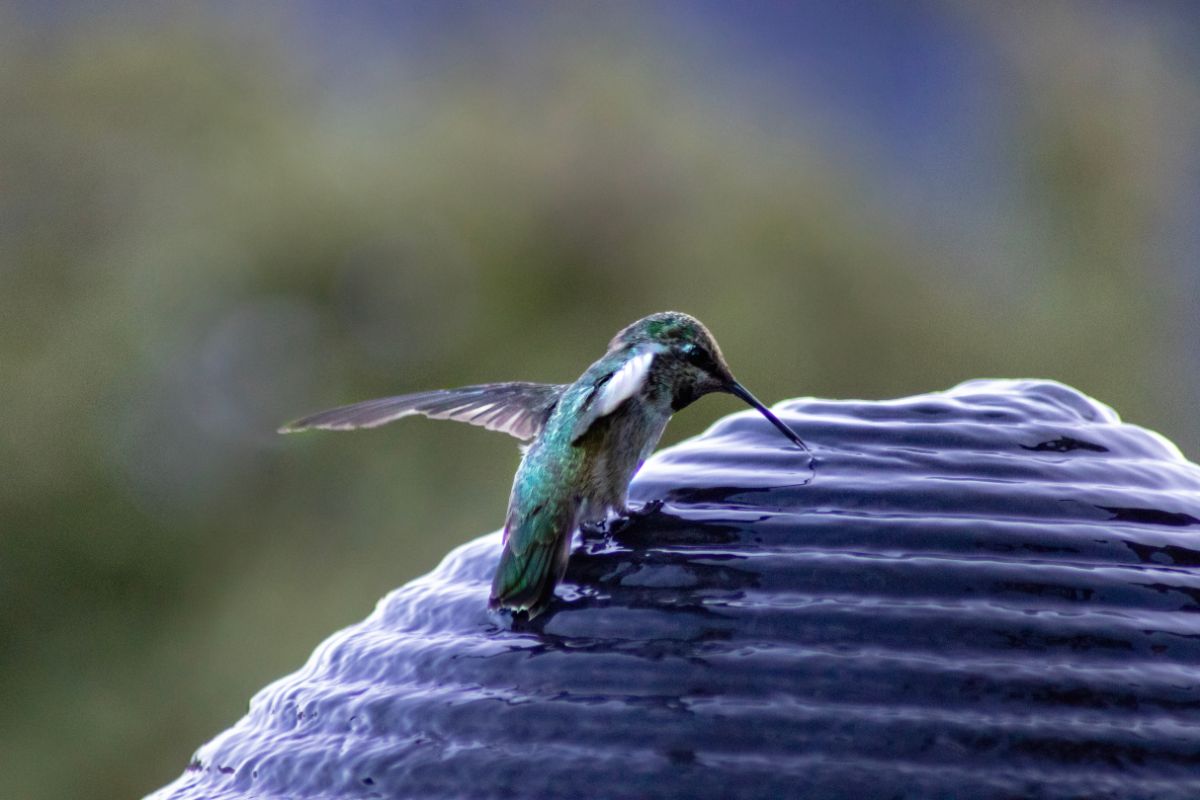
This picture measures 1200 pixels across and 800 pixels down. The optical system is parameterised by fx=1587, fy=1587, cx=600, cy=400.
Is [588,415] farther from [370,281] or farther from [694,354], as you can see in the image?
[370,281]

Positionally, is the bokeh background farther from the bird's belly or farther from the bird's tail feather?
the bird's tail feather

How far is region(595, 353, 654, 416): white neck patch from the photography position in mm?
2459

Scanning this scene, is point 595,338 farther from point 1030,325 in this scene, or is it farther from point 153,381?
point 1030,325

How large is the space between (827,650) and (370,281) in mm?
8899

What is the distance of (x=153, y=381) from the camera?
923 centimetres

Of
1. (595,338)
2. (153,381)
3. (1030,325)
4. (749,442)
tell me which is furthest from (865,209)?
(749,442)

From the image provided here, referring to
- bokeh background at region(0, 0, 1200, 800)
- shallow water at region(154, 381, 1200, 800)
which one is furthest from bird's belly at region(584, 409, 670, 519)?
bokeh background at region(0, 0, 1200, 800)

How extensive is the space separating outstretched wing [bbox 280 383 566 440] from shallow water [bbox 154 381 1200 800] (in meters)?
0.88

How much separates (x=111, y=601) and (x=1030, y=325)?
724cm

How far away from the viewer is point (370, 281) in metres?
10.2

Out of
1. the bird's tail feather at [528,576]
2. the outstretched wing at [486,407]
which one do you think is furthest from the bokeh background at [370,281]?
the bird's tail feather at [528,576]

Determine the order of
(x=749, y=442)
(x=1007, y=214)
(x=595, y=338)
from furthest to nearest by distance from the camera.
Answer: (x=1007, y=214) < (x=595, y=338) < (x=749, y=442)

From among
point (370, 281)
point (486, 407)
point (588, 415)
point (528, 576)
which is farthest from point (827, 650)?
point (370, 281)

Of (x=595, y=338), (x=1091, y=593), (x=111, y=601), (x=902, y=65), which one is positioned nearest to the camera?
(x=1091, y=593)
